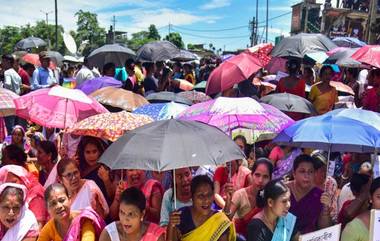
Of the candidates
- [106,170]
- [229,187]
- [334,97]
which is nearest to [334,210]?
[229,187]

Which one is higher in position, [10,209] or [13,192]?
[13,192]

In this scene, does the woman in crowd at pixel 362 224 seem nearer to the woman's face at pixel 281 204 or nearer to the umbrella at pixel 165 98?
the woman's face at pixel 281 204

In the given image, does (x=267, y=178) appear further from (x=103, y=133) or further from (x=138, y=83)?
(x=138, y=83)

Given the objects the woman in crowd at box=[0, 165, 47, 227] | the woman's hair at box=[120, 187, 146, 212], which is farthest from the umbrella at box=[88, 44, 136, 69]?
the woman's hair at box=[120, 187, 146, 212]

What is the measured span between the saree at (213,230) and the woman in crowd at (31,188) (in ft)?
4.52

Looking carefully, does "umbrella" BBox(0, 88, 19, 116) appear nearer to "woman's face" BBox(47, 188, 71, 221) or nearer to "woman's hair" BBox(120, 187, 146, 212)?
"woman's face" BBox(47, 188, 71, 221)

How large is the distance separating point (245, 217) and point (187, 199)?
0.60 m

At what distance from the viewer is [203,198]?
3656 mm

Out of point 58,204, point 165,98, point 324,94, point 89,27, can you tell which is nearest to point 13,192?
point 58,204

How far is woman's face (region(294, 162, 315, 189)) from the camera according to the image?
4123 millimetres

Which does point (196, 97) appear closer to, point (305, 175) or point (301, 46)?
point (301, 46)

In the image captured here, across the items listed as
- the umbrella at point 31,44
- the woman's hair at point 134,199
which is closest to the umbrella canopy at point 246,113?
the woman's hair at point 134,199

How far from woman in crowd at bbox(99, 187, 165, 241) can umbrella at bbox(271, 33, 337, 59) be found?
4839 mm

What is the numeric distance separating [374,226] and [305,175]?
862mm
